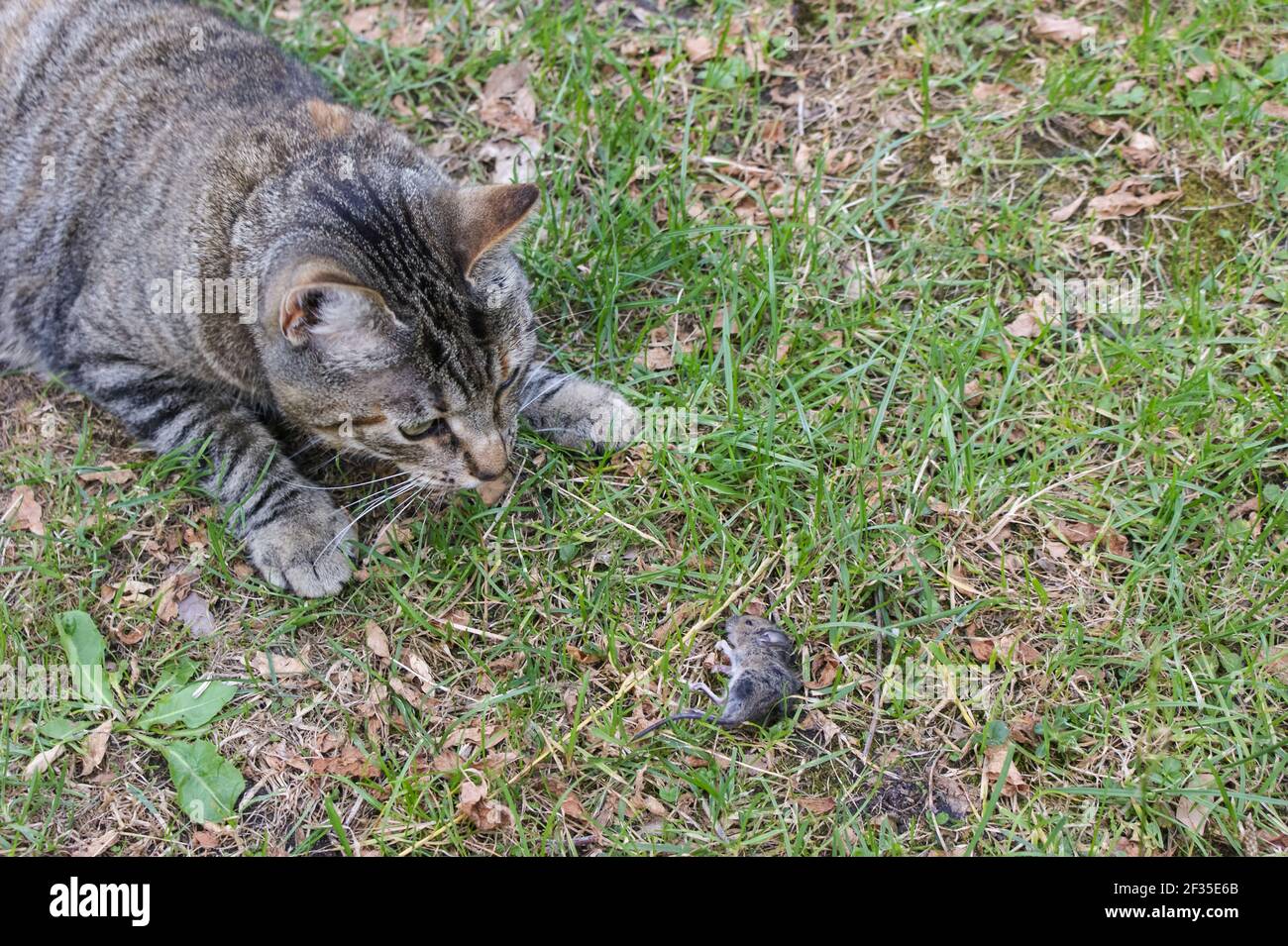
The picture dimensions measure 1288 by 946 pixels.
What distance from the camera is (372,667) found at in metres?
3.36

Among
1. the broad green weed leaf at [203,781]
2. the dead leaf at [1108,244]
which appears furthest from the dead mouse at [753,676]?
the dead leaf at [1108,244]

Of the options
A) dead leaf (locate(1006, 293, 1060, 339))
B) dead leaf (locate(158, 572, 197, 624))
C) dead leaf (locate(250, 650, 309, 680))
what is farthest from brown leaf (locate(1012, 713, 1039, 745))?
dead leaf (locate(158, 572, 197, 624))

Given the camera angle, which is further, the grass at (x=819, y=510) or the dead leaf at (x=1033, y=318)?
the dead leaf at (x=1033, y=318)

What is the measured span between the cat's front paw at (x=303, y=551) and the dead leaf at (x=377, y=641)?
189mm

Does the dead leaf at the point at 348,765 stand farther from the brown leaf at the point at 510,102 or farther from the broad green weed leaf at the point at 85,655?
the brown leaf at the point at 510,102

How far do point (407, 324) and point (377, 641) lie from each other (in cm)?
105

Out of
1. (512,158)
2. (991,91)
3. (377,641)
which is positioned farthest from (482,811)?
(991,91)

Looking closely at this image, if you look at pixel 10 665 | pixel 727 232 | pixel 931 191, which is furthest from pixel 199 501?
pixel 931 191

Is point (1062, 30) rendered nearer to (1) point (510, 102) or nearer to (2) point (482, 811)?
(1) point (510, 102)

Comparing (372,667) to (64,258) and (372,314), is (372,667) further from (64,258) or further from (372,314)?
(64,258)

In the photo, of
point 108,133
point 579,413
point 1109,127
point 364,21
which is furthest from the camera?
point 364,21

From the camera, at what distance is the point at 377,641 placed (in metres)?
3.41

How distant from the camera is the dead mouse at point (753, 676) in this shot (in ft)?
10.1

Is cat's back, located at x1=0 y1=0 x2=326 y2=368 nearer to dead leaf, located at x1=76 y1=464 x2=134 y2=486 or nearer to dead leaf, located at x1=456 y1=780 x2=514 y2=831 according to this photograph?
dead leaf, located at x1=76 y1=464 x2=134 y2=486
